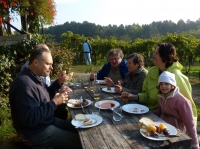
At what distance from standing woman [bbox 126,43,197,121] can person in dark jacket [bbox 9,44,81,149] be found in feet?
3.87

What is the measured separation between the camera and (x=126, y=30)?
56.3 metres

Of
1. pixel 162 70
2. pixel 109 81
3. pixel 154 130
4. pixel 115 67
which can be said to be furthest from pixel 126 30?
pixel 154 130

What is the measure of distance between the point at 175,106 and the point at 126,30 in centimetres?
5612

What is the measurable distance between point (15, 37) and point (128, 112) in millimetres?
5204

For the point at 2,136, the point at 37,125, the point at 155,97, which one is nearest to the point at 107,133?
the point at 37,125

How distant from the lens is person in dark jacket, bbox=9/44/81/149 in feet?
6.61

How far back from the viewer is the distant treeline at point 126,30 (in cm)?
3916

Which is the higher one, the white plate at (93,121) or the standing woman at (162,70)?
the standing woman at (162,70)

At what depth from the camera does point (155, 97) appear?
295 cm

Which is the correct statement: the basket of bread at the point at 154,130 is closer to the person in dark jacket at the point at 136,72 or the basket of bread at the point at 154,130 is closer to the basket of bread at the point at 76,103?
the basket of bread at the point at 76,103

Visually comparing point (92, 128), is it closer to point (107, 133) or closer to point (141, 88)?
point (107, 133)

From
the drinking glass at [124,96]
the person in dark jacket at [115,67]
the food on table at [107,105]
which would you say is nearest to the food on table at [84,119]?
the food on table at [107,105]

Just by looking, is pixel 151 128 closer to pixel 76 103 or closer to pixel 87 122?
pixel 87 122

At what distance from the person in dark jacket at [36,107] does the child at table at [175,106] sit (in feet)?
4.01
